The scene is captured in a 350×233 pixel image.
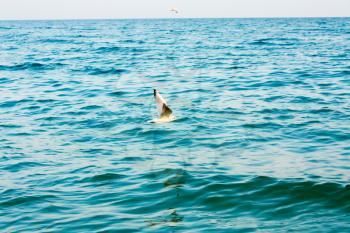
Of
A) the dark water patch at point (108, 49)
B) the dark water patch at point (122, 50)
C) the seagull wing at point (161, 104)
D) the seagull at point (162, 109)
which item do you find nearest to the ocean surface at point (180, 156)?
the seagull at point (162, 109)

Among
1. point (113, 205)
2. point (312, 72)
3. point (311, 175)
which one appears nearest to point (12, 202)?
point (113, 205)

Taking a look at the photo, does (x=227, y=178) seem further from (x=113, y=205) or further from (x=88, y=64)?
(x=88, y=64)

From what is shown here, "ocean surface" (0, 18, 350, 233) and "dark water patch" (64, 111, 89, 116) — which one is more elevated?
"dark water patch" (64, 111, 89, 116)

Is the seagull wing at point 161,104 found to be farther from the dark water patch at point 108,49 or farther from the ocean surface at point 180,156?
the dark water patch at point 108,49

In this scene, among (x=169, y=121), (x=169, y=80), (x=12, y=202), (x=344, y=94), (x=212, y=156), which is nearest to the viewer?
(x=12, y=202)

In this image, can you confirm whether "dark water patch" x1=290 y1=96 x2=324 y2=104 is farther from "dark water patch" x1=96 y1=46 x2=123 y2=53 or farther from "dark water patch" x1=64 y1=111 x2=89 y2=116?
"dark water patch" x1=96 y1=46 x2=123 y2=53

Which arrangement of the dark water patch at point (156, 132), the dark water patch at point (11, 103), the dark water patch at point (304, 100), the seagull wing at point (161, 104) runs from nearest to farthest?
the seagull wing at point (161, 104), the dark water patch at point (156, 132), the dark water patch at point (304, 100), the dark water patch at point (11, 103)

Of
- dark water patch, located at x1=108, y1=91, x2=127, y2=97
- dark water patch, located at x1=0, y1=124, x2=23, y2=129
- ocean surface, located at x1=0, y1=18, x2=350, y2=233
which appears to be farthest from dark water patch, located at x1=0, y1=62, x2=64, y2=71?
dark water patch, located at x1=0, y1=124, x2=23, y2=129

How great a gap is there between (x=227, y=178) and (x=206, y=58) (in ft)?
72.5

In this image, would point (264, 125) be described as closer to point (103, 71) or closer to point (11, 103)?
point (11, 103)

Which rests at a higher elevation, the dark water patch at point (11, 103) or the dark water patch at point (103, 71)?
the dark water patch at point (103, 71)

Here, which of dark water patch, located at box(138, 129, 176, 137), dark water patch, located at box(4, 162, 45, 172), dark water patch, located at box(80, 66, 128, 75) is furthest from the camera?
dark water patch, located at box(80, 66, 128, 75)

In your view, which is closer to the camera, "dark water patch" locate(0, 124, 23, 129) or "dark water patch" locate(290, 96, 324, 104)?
"dark water patch" locate(0, 124, 23, 129)

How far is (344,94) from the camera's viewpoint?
16750 millimetres
